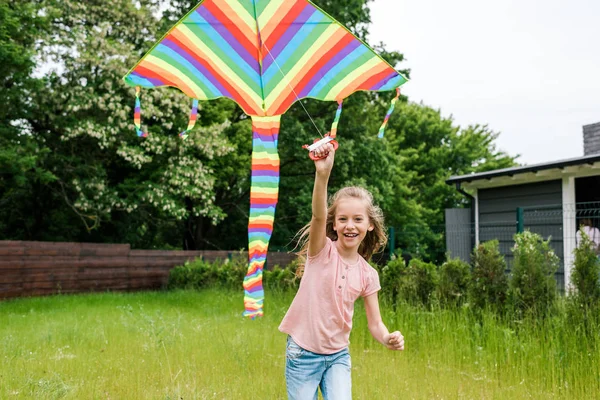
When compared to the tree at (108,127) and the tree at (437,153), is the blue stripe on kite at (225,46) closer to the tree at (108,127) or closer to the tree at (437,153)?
the tree at (108,127)

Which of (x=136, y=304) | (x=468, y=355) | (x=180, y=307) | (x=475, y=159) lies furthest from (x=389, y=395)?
(x=475, y=159)

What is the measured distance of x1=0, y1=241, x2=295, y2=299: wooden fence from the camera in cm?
1117

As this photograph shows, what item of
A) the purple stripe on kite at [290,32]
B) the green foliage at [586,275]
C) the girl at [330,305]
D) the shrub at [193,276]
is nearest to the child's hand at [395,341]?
the girl at [330,305]

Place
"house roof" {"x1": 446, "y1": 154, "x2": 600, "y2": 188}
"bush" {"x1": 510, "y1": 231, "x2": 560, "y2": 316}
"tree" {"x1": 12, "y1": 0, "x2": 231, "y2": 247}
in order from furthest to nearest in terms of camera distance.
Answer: "tree" {"x1": 12, "y1": 0, "x2": 231, "y2": 247}, "house roof" {"x1": 446, "y1": 154, "x2": 600, "y2": 188}, "bush" {"x1": 510, "y1": 231, "x2": 560, "y2": 316}

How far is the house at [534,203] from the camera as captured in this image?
988 centimetres

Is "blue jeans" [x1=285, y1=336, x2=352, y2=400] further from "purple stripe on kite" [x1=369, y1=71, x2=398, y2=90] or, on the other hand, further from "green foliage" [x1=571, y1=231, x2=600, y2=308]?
"green foliage" [x1=571, y1=231, x2=600, y2=308]

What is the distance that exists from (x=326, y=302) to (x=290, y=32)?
10.0ft

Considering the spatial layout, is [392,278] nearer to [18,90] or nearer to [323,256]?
[323,256]

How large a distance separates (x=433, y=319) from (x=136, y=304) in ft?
20.7

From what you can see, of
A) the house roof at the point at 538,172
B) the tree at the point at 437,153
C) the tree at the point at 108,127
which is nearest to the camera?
the house roof at the point at 538,172

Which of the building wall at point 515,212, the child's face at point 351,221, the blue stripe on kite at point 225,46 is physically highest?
the blue stripe on kite at point 225,46

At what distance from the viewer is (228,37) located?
197 inches

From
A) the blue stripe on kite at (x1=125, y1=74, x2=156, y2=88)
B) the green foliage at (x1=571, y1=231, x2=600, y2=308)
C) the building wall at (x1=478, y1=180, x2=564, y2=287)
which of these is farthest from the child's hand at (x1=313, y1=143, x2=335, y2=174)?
the building wall at (x1=478, y1=180, x2=564, y2=287)

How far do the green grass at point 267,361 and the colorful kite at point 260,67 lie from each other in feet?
2.77
